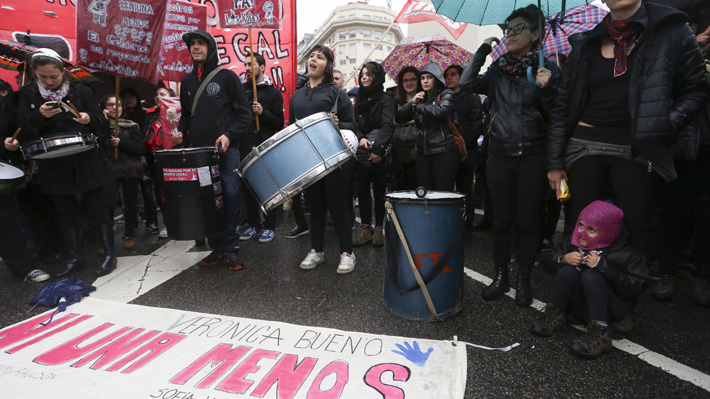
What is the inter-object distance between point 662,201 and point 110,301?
4841 millimetres

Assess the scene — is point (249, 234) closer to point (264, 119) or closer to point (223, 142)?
point (264, 119)

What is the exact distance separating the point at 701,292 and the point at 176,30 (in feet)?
23.3

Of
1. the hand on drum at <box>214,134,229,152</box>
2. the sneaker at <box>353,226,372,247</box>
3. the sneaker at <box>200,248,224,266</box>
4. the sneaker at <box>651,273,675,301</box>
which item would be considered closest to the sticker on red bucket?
the hand on drum at <box>214,134,229,152</box>

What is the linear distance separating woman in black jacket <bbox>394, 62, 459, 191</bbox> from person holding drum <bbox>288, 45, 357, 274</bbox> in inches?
28.4

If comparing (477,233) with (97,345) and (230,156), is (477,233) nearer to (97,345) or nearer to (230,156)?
(230,156)

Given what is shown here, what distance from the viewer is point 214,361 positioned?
86.7 inches

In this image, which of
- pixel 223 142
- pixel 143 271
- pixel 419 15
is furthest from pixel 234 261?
pixel 419 15

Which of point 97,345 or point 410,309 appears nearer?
point 97,345

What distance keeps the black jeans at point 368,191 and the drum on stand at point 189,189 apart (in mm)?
1783

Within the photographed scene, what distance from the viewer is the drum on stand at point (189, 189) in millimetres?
3596

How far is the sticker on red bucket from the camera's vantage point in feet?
11.8

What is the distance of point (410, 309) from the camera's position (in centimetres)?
272

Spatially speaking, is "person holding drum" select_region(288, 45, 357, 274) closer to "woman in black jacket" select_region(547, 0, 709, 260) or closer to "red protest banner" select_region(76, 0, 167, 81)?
"woman in black jacket" select_region(547, 0, 709, 260)

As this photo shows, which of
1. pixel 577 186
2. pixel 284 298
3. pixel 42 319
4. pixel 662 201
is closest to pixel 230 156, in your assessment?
pixel 284 298
